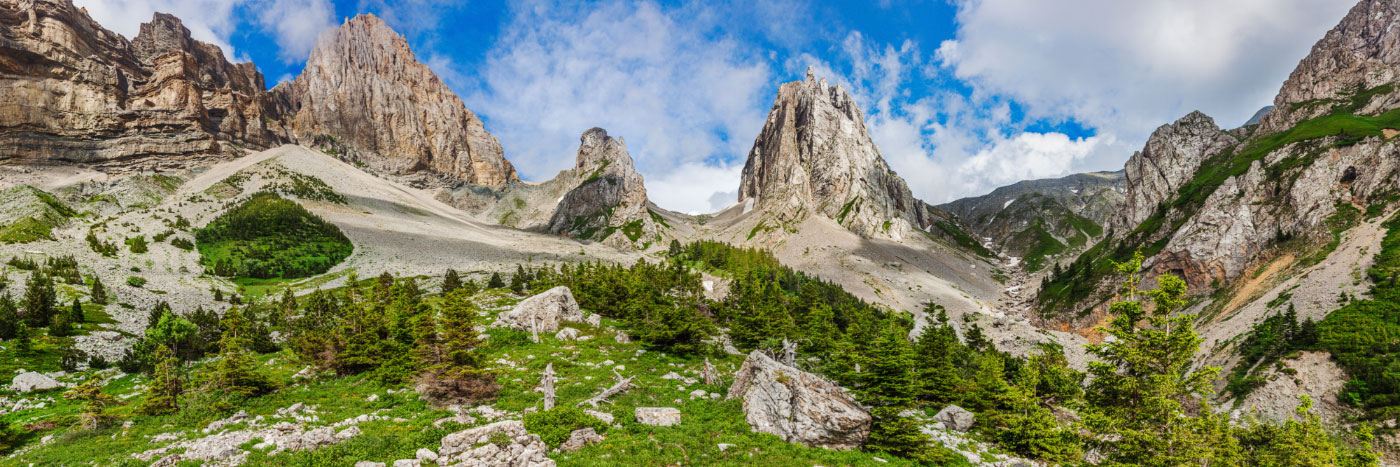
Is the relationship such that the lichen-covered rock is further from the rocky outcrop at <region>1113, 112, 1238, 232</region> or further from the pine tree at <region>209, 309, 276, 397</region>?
the rocky outcrop at <region>1113, 112, 1238, 232</region>

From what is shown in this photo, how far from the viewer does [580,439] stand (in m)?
20.3

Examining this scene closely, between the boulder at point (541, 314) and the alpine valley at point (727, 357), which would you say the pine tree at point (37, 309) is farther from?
the boulder at point (541, 314)

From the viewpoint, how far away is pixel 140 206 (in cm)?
16250

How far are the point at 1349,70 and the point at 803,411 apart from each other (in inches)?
8550

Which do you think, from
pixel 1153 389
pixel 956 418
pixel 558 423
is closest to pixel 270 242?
pixel 558 423

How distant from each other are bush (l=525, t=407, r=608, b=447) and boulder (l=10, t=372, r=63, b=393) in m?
32.6

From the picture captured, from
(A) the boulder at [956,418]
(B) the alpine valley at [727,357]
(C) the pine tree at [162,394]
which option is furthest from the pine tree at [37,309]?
(A) the boulder at [956,418]

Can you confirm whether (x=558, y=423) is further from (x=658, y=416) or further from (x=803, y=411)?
(x=803, y=411)

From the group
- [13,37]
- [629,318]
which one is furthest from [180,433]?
[13,37]

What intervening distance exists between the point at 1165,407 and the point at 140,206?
836ft

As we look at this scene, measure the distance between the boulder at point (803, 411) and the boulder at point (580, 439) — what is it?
27.1ft

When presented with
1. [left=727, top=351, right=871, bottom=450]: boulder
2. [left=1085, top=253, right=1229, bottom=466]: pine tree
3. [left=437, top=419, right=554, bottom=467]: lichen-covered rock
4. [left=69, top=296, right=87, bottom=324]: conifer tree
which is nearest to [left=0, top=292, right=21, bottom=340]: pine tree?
[left=69, top=296, right=87, bottom=324]: conifer tree

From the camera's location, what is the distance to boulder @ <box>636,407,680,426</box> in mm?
23312

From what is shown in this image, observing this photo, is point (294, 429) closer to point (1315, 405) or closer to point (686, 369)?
point (686, 369)
